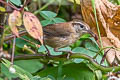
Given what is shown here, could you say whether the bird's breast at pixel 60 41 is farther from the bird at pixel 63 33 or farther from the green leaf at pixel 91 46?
the green leaf at pixel 91 46

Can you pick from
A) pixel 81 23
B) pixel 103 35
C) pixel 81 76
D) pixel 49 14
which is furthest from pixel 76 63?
pixel 81 23

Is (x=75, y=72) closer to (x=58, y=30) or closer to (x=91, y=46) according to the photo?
(x=91, y=46)

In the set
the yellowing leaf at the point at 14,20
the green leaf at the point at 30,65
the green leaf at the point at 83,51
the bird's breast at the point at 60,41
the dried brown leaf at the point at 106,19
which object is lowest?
the green leaf at the point at 30,65

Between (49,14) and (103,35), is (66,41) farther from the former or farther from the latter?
(103,35)

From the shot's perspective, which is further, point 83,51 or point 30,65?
point 30,65

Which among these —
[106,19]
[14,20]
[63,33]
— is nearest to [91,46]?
[106,19]

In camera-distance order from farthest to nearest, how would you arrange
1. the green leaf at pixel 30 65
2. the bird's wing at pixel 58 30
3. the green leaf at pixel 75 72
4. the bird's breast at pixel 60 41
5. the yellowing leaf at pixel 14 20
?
the green leaf at pixel 30 65, the bird's wing at pixel 58 30, the bird's breast at pixel 60 41, the green leaf at pixel 75 72, the yellowing leaf at pixel 14 20

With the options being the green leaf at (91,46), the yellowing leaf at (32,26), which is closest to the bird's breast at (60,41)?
the green leaf at (91,46)
